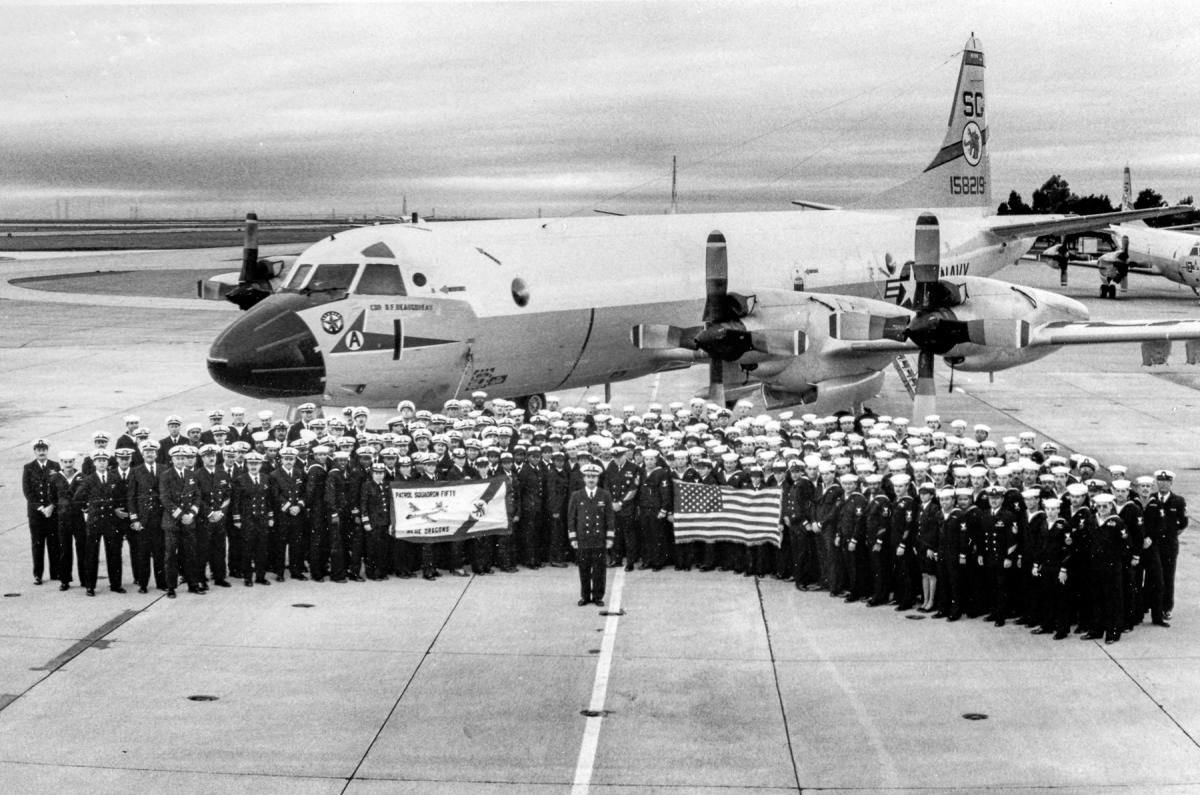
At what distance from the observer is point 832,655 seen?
12.3 m

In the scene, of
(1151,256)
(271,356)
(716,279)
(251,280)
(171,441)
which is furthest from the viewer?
(1151,256)

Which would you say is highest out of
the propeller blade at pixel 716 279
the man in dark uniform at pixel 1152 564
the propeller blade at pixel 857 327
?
the propeller blade at pixel 716 279

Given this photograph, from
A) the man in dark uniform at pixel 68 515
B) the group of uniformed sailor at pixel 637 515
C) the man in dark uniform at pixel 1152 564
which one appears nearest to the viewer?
the man in dark uniform at pixel 1152 564

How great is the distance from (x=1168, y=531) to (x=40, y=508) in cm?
1234

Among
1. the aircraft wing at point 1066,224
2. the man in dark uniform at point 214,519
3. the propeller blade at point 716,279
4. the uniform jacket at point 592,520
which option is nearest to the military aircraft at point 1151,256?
the aircraft wing at point 1066,224

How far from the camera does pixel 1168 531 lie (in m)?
13.1

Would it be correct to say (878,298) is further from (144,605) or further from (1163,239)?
(1163,239)

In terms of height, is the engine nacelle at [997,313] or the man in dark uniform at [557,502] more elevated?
the engine nacelle at [997,313]

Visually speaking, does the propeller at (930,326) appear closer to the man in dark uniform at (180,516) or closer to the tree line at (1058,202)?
the man in dark uniform at (180,516)

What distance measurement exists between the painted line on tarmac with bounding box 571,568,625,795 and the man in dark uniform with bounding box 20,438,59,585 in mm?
6564

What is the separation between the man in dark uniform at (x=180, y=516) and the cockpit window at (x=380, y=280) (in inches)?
225

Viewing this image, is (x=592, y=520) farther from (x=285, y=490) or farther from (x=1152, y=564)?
(x=1152, y=564)

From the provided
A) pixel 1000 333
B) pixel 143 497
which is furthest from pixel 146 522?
pixel 1000 333

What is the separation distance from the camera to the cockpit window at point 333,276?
1966 cm
